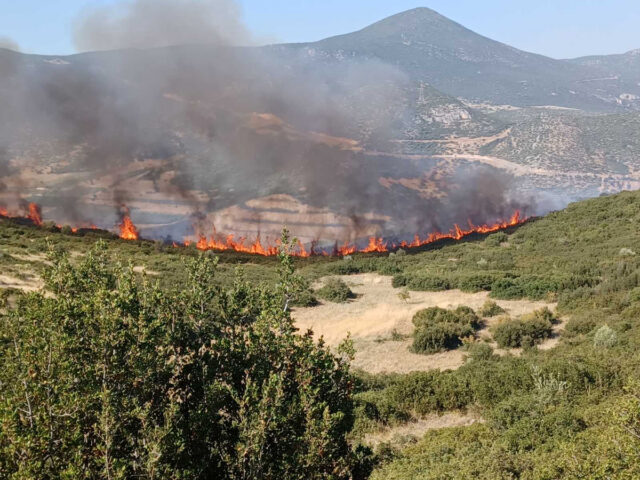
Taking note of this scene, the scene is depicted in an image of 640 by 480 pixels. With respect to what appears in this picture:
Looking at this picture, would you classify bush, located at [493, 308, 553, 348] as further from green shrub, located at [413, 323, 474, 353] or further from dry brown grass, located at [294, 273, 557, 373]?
green shrub, located at [413, 323, 474, 353]

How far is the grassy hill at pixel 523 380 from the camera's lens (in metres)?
10.8

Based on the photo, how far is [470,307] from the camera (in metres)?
32.0

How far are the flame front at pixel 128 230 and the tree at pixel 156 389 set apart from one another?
52032mm

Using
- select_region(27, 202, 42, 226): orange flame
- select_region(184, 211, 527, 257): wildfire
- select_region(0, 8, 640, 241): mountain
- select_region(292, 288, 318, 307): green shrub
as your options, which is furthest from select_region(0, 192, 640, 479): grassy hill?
select_region(0, 8, 640, 241): mountain

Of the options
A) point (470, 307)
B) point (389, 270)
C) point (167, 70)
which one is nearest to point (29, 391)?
point (470, 307)

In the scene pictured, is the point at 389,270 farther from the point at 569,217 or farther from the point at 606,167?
the point at 606,167

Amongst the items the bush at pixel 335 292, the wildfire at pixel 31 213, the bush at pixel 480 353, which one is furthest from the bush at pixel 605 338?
the wildfire at pixel 31 213

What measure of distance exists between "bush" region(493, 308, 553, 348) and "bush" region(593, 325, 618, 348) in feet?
10.9

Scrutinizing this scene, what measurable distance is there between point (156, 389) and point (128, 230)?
55866 mm

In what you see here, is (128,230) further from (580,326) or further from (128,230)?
(580,326)

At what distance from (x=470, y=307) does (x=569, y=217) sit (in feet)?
113

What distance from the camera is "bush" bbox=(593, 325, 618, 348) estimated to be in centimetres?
2066

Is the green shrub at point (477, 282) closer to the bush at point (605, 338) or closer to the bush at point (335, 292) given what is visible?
the bush at point (335, 292)

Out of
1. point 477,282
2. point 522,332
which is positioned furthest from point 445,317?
point 477,282
